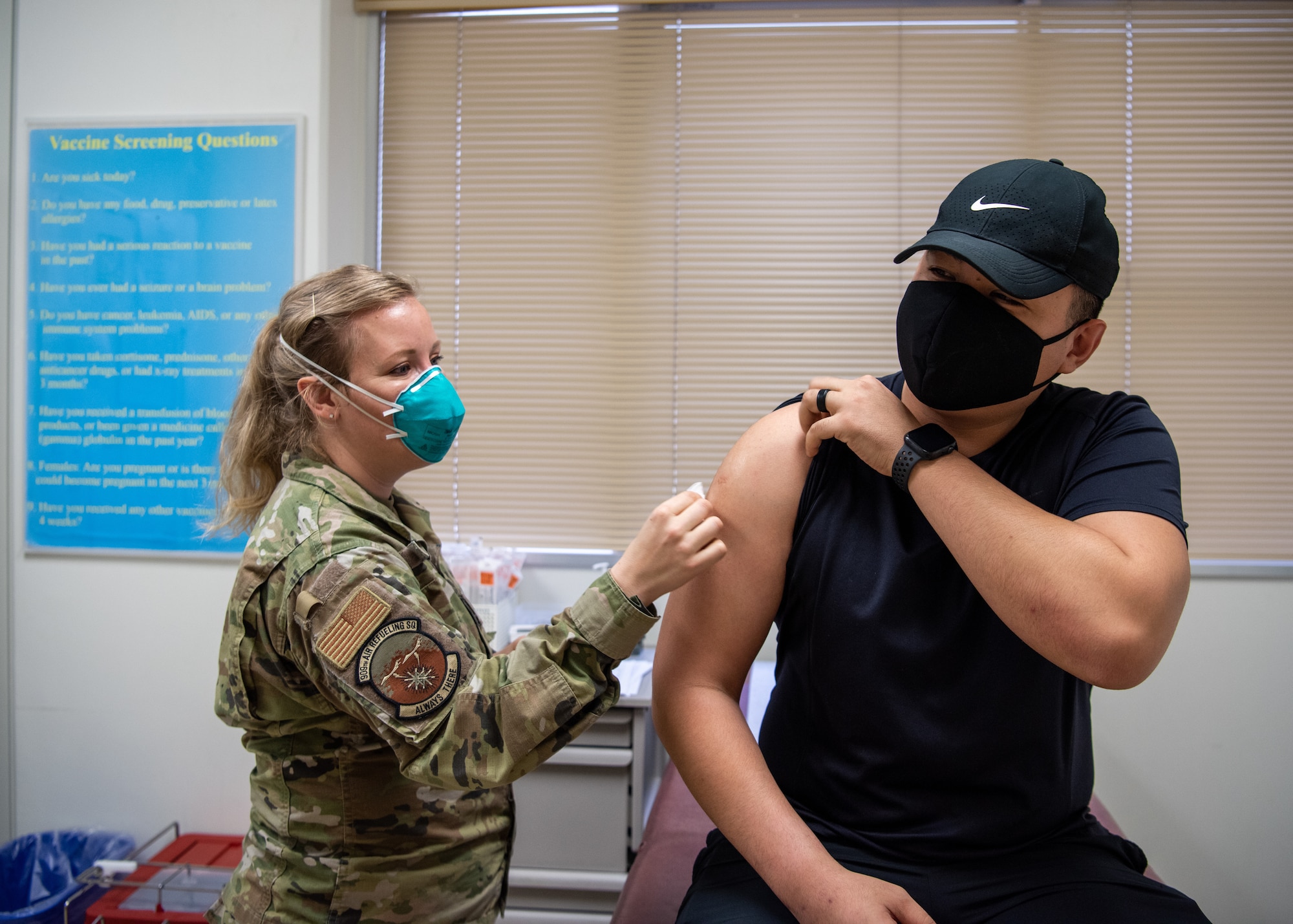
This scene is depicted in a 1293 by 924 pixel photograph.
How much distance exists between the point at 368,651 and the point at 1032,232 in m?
0.99

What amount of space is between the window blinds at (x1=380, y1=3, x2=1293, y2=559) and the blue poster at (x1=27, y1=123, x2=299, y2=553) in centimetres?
57

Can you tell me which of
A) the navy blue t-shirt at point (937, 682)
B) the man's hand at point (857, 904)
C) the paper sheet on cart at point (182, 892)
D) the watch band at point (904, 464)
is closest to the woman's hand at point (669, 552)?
the navy blue t-shirt at point (937, 682)

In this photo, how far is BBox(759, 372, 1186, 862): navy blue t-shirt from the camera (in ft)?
3.37

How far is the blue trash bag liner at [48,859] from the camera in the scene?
2441 millimetres

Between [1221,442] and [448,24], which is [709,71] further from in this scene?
[1221,442]

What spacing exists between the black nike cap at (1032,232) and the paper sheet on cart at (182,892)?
2288 mm

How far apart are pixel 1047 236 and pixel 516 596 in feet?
7.42

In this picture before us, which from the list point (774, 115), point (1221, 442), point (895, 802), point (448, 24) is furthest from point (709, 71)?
point (895, 802)

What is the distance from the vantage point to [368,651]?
1059mm

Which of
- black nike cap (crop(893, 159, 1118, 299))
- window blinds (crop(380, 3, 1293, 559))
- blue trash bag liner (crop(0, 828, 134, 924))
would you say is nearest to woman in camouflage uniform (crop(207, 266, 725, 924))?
black nike cap (crop(893, 159, 1118, 299))

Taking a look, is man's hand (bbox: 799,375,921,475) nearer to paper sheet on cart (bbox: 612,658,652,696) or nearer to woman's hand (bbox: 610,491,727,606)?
woman's hand (bbox: 610,491,727,606)

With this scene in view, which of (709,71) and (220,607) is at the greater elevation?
(709,71)

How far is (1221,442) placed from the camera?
270cm

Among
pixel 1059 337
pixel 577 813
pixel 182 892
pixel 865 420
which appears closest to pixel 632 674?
pixel 577 813
